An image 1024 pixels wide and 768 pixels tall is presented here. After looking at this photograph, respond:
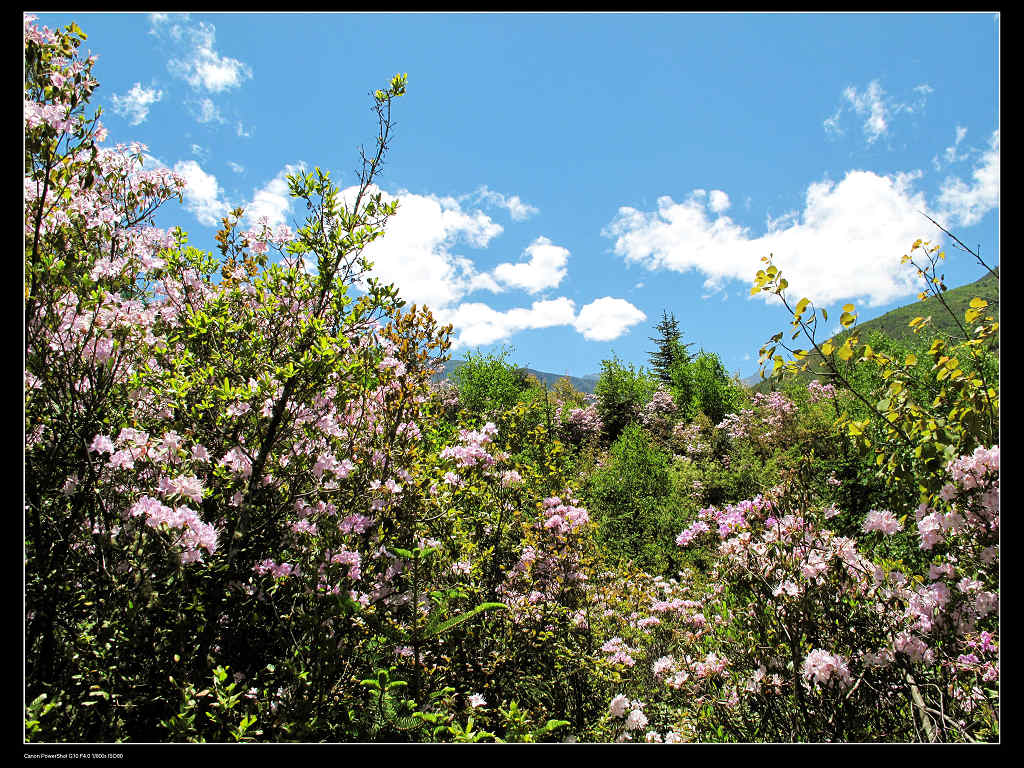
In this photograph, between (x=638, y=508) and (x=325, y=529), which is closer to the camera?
(x=325, y=529)

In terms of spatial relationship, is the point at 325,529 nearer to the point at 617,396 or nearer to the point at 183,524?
the point at 183,524

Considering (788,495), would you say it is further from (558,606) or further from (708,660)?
(558,606)

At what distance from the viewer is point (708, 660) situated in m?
3.28

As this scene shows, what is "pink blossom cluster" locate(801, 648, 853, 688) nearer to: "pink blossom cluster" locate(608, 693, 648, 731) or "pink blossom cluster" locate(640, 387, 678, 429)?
"pink blossom cluster" locate(608, 693, 648, 731)

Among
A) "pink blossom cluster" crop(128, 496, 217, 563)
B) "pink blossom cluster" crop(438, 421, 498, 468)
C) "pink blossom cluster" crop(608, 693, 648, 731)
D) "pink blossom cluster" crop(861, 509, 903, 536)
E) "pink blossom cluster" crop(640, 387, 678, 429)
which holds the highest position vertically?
"pink blossom cluster" crop(640, 387, 678, 429)

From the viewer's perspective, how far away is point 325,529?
93.7 inches

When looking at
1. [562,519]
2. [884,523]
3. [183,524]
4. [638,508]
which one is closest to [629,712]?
[562,519]

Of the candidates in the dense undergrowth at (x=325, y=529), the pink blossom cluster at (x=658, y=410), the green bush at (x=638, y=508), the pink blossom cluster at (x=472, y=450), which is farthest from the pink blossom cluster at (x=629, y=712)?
the pink blossom cluster at (x=658, y=410)

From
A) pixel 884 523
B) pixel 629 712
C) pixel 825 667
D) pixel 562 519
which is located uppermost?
pixel 884 523

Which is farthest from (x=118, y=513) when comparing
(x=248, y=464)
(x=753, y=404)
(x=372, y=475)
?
(x=753, y=404)

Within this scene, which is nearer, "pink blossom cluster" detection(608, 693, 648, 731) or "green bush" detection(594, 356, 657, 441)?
"pink blossom cluster" detection(608, 693, 648, 731)

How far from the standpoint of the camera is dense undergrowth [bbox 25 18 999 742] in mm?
1873

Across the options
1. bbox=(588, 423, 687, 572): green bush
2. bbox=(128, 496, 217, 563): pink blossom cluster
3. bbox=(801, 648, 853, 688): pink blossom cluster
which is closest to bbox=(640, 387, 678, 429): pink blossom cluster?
bbox=(588, 423, 687, 572): green bush

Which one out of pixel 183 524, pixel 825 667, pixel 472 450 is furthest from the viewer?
pixel 472 450
